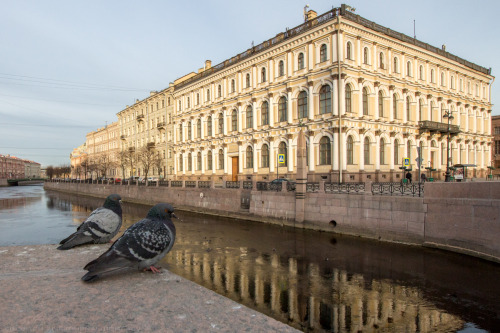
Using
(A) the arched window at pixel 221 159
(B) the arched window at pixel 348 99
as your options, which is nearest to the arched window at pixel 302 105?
(B) the arched window at pixel 348 99

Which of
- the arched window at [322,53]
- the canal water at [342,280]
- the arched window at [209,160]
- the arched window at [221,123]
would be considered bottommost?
the canal water at [342,280]

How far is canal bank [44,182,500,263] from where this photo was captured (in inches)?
414

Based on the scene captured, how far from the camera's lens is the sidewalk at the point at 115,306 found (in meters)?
3.22

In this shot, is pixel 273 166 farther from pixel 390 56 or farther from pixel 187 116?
pixel 187 116

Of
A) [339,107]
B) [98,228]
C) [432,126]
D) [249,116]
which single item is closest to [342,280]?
[98,228]

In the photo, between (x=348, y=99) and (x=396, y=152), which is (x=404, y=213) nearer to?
(x=348, y=99)

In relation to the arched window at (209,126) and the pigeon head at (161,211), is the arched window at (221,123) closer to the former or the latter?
the arched window at (209,126)

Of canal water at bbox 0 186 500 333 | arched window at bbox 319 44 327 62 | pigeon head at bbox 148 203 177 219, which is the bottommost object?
Answer: canal water at bbox 0 186 500 333

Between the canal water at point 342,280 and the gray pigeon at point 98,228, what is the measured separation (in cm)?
299

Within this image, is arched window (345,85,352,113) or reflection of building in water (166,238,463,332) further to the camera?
arched window (345,85,352,113)

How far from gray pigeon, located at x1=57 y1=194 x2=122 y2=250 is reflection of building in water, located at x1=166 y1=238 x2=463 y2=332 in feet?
9.81

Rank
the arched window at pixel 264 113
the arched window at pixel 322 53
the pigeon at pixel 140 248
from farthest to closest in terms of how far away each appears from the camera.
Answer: the arched window at pixel 264 113
the arched window at pixel 322 53
the pigeon at pixel 140 248

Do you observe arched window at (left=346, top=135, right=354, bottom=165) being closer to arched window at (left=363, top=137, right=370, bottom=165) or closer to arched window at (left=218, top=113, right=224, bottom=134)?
arched window at (left=363, top=137, right=370, bottom=165)

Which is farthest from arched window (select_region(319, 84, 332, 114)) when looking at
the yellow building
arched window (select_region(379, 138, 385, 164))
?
arched window (select_region(379, 138, 385, 164))
